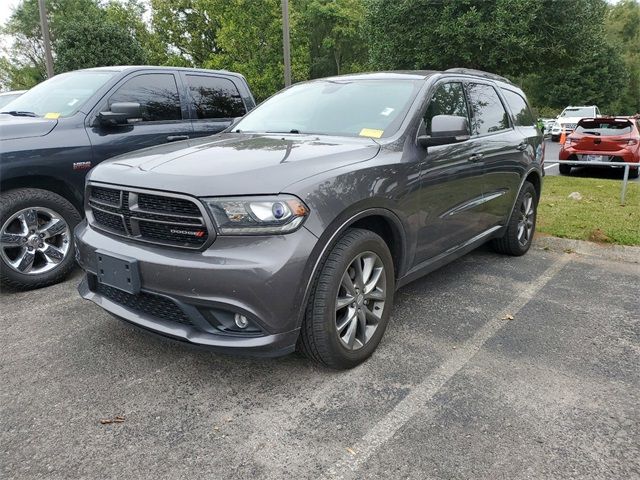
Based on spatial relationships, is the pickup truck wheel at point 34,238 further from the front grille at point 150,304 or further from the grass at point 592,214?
the grass at point 592,214

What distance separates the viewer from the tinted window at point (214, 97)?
5.50 m

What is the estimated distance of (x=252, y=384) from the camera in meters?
2.83

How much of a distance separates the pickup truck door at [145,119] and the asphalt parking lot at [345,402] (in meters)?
1.54

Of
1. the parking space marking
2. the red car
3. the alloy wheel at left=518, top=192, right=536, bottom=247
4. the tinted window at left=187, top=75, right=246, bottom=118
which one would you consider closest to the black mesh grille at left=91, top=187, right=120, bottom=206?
the parking space marking

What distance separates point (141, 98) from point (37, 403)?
3.26 m

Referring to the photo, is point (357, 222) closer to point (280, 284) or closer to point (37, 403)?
point (280, 284)

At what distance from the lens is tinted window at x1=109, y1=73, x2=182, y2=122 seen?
486 centimetres

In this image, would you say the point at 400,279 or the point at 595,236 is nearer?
the point at 400,279

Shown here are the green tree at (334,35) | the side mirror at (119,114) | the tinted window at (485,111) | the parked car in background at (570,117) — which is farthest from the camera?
the green tree at (334,35)

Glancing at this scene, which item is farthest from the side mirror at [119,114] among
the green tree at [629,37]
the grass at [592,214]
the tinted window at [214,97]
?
the green tree at [629,37]

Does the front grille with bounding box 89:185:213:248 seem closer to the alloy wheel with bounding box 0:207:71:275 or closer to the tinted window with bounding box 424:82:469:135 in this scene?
the alloy wheel with bounding box 0:207:71:275

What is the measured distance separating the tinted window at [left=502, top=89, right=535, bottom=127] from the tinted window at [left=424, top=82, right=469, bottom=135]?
1.12 m

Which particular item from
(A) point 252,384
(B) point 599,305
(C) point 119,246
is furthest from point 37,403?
(B) point 599,305

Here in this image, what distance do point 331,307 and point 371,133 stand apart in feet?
4.16
